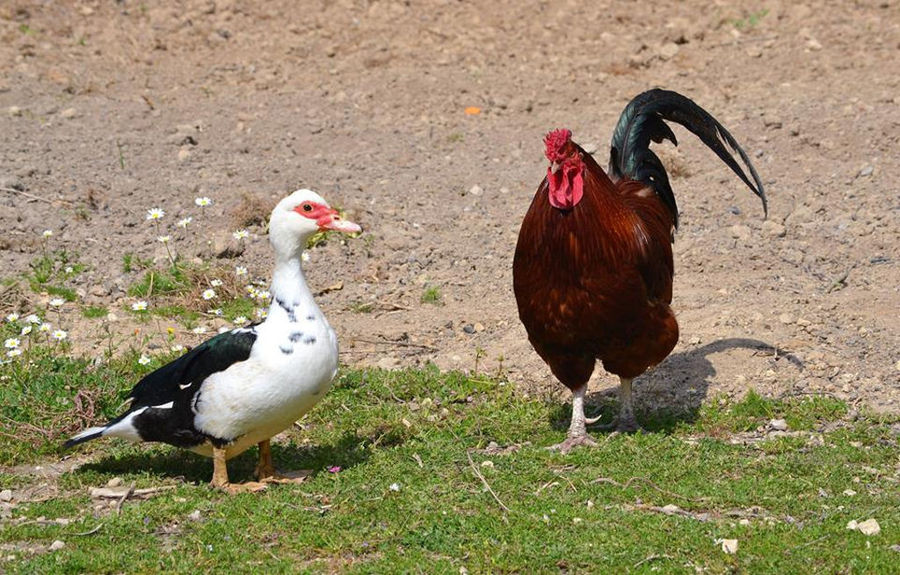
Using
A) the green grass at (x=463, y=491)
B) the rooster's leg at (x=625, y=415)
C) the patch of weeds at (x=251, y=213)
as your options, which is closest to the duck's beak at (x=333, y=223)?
the green grass at (x=463, y=491)

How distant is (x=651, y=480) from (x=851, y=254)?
4.38 metres

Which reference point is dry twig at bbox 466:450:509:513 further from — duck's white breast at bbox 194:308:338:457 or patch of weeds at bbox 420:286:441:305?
patch of weeds at bbox 420:286:441:305

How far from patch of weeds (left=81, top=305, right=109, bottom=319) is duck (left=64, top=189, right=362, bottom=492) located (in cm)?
278

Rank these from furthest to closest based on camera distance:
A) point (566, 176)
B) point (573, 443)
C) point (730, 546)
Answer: point (573, 443), point (566, 176), point (730, 546)

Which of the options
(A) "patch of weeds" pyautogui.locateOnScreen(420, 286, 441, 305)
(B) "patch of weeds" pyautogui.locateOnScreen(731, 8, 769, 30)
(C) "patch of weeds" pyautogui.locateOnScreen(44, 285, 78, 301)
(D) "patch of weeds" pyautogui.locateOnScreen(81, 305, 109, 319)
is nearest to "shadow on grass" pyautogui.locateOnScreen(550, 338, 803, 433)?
(A) "patch of weeds" pyautogui.locateOnScreen(420, 286, 441, 305)

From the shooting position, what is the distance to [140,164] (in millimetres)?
11820

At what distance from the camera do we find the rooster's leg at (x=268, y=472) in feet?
21.6

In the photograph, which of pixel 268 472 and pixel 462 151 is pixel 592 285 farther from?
pixel 462 151

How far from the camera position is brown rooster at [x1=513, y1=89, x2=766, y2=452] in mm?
6879

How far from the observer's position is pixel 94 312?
30.0 feet

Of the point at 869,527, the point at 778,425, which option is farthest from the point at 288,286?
the point at 778,425

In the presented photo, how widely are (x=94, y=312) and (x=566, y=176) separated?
419cm

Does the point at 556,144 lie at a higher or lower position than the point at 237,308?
higher

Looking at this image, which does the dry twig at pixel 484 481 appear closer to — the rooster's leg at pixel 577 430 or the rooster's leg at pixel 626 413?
the rooster's leg at pixel 577 430
